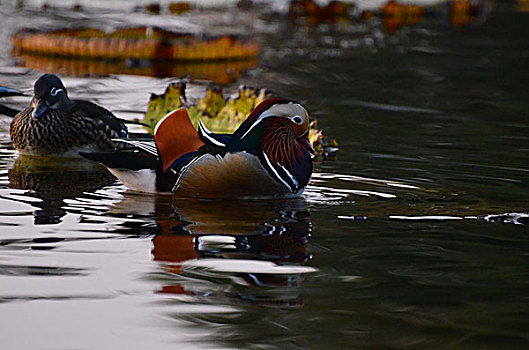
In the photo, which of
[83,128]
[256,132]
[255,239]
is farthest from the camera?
[83,128]

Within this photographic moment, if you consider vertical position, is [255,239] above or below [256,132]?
below

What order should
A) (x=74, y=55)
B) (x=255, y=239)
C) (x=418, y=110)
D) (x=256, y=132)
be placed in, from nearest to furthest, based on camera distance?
(x=255, y=239) < (x=256, y=132) < (x=418, y=110) < (x=74, y=55)

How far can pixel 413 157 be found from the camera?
813 cm

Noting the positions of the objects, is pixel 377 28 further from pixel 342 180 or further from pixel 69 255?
pixel 69 255

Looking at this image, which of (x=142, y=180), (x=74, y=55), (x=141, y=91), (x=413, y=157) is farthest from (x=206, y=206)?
(x=74, y=55)

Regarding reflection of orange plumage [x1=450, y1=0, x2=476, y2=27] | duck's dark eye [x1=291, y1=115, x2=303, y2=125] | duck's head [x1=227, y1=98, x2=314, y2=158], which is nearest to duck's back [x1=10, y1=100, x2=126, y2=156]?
duck's head [x1=227, y1=98, x2=314, y2=158]

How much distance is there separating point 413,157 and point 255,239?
301cm

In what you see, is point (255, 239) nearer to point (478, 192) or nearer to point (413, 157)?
point (478, 192)

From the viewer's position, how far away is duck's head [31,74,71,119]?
25.6 ft

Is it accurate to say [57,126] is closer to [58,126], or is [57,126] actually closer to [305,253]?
[58,126]

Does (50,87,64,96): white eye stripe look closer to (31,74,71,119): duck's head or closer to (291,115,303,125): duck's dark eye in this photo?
(31,74,71,119): duck's head

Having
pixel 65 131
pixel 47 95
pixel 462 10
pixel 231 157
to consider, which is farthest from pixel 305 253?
pixel 462 10

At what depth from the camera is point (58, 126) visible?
7855 mm

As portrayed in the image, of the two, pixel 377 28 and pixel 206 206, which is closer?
pixel 206 206
